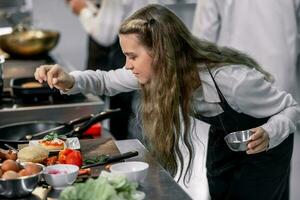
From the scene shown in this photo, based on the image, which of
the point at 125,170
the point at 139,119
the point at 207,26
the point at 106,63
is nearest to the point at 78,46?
the point at 106,63

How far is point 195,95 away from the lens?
201cm

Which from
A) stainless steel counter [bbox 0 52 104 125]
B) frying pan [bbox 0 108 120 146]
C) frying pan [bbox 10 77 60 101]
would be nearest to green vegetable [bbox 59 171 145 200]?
frying pan [bbox 0 108 120 146]

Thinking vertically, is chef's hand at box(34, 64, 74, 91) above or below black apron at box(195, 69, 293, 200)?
above

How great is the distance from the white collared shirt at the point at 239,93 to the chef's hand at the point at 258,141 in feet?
0.14

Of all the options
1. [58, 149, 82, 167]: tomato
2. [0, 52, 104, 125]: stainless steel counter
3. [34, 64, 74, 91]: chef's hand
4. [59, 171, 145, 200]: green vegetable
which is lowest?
[0, 52, 104, 125]: stainless steel counter

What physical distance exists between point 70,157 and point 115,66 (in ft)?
6.66

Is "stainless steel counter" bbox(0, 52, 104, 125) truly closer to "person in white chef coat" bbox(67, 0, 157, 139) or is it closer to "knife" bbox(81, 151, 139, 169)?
"person in white chef coat" bbox(67, 0, 157, 139)

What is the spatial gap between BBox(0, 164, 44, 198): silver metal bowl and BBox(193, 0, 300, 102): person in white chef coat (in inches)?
75.1

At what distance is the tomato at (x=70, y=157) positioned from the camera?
1688mm

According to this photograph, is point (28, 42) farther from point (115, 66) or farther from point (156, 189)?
point (156, 189)

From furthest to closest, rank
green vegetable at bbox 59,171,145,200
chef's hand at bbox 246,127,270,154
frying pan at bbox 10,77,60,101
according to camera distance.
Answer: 1. frying pan at bbox 10,77,60,101
2. chef's hand at bbox 246,127,270,154
3. green vegetable at bbox 59,171,145,200

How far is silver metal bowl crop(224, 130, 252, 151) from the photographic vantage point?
1.89 metres

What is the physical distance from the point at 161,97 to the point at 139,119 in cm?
29

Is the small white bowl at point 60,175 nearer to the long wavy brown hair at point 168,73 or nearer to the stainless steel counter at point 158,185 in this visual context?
the stainless steel counter at point 158,185
